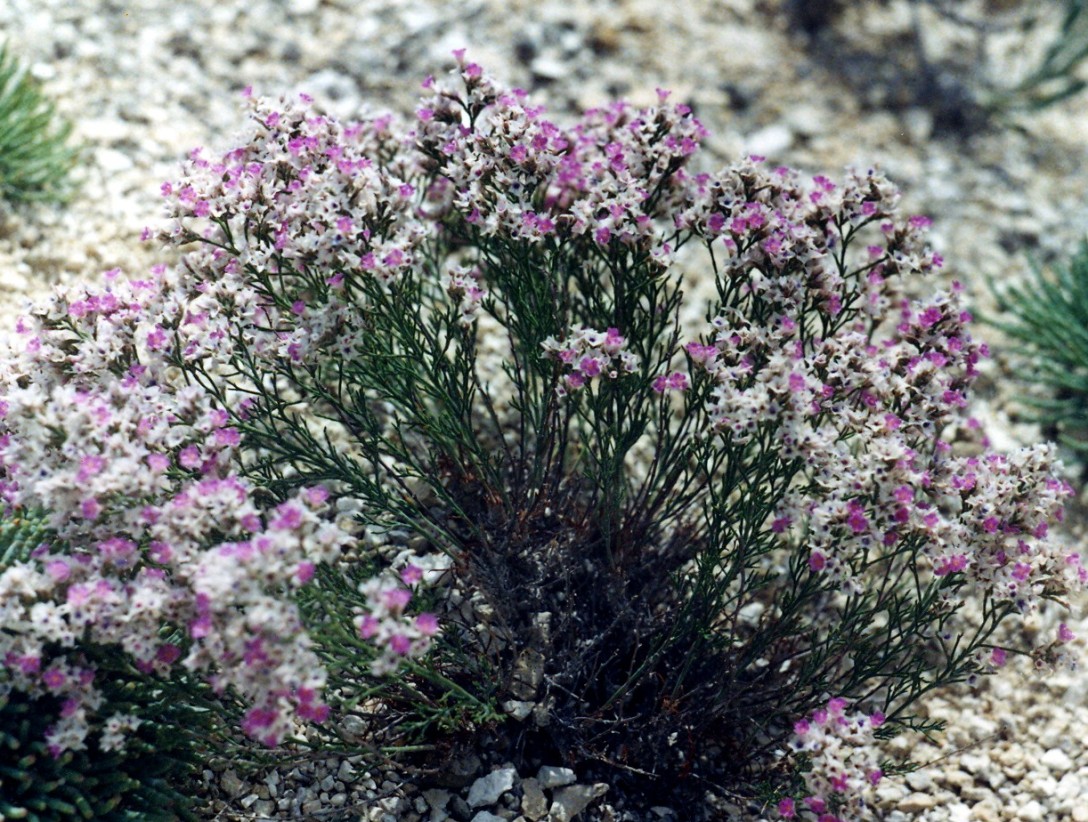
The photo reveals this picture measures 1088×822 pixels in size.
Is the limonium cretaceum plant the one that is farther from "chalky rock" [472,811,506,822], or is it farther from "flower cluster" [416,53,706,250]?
"chalky rock" [472,811,506,822]

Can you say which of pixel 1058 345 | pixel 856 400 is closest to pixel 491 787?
pixel 856 400

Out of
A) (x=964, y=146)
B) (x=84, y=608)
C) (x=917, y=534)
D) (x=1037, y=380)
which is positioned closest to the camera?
(x=84, y=608)

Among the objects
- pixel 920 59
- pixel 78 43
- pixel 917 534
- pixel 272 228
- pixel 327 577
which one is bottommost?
pixel 327 577


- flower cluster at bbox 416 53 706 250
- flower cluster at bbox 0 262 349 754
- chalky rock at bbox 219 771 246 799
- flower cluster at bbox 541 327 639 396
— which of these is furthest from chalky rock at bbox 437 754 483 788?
flower cluster at bbox 416 53 706 250

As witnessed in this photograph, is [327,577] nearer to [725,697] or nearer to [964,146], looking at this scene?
[725,697]

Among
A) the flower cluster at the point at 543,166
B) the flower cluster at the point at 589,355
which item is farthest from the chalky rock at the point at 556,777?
the flower cluster at the point at 543,166

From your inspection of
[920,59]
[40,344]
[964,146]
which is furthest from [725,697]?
[920,59]

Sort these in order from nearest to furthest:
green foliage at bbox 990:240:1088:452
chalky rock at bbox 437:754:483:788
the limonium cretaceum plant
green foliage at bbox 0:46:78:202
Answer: the limonium cretaceum plant → chalky rock at bbox 437:754:483:788 → green foliage at bbox 0:46:78:202 → green foliage at bbox 990:240:1088:452
